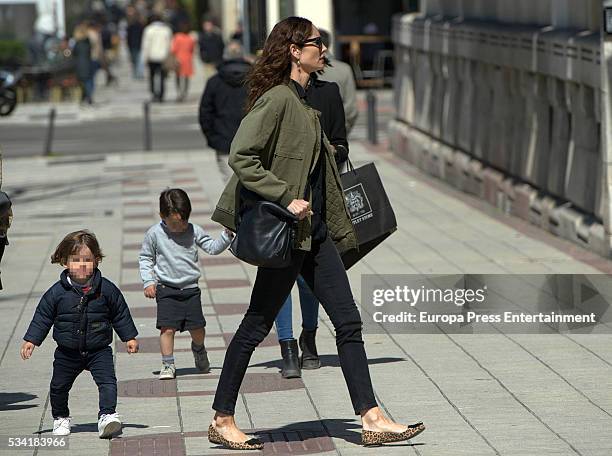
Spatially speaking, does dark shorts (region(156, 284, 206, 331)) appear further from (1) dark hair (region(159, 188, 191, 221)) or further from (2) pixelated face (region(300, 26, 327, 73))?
(2) pixelated face (region(300, 26, 327, 73))

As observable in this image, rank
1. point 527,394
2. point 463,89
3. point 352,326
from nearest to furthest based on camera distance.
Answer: point 352,326, point 527,394, point 463,89

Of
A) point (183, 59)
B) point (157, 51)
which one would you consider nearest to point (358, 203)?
point (157, 51)

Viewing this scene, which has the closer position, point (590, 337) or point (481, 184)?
point (590, 337)

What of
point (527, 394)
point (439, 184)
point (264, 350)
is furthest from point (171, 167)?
point (527, 394)

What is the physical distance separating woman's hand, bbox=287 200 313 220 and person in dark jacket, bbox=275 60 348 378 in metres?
1.87

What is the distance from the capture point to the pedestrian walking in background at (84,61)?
3531 cm

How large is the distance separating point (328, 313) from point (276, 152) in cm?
73

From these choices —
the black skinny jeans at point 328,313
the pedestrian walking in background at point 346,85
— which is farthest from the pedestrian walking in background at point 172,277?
the pedestrian walking in background at point 346,85

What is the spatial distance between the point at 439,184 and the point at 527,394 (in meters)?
11.5

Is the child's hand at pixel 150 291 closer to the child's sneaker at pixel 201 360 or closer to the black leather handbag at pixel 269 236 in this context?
the child's sneaker at pixel 201 360

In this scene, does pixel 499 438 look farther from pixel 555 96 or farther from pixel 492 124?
pixel 492 124

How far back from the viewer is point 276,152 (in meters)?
6.79

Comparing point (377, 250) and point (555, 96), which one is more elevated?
point (555, 96)

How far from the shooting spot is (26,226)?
16375 mm
